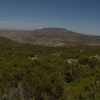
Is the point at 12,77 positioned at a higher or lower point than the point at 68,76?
higher

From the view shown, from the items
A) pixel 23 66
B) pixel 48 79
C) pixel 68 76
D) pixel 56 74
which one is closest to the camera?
pixel 48 79

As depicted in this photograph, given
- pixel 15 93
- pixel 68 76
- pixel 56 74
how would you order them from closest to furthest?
1. pixel 15 93
2. pixel 56 74
3. pixel 68 76

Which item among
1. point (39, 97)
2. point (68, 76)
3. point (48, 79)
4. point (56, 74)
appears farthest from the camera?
point (68, 76)

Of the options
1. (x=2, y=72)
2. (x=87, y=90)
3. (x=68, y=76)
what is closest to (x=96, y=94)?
(x=87, y=90)

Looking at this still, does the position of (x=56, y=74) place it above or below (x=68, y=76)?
above

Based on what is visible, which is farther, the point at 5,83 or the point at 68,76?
the point at 68,76

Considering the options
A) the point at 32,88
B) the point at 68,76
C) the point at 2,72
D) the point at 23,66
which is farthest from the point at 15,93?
the point at 68,76

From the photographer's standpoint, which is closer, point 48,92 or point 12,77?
point 48,92

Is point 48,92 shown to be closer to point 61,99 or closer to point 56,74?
point 61,99

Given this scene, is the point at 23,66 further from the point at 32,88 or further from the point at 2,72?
the point at 32,88
